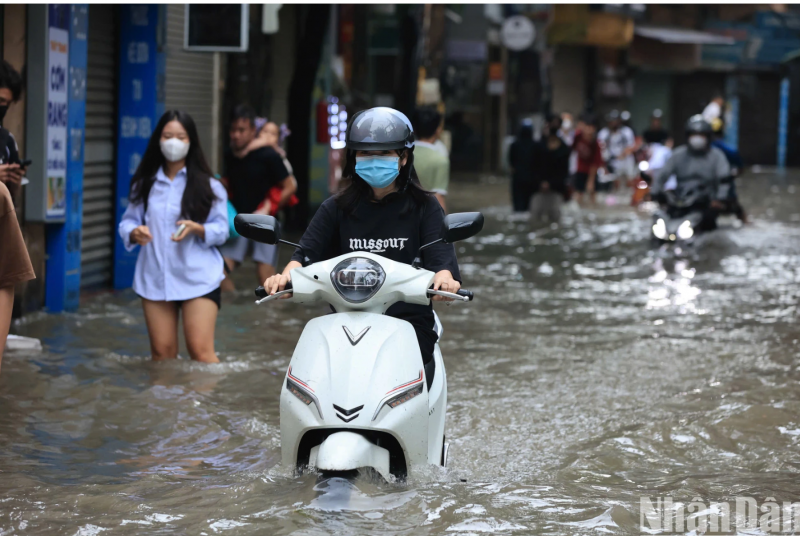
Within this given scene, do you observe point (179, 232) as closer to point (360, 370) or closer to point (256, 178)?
point (360, 370)

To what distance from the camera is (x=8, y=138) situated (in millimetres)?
7121

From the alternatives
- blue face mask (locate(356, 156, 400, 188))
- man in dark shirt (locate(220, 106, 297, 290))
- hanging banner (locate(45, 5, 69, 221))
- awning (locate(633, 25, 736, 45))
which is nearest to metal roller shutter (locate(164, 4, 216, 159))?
man in dark shirt (locate(220, 106, 297, 290))

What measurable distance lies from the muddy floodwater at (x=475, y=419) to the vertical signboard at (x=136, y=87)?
1370 mm

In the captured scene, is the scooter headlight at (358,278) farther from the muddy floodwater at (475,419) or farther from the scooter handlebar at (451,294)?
the muddy floodwater at (475,419)

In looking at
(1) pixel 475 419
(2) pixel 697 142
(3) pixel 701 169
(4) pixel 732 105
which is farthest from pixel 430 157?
(4) pixel 732 105

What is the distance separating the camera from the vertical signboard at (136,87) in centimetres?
1150

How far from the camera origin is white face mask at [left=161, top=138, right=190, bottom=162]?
693 cm

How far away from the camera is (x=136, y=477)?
543cm

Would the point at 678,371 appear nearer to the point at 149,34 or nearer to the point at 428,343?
the point at 428,343

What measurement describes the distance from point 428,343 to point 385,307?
0.35 m

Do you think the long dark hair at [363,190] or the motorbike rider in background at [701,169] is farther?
the motorbike rider in background at [701,169]

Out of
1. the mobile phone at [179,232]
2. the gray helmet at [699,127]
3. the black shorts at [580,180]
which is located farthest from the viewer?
the black shorts at [580,180]

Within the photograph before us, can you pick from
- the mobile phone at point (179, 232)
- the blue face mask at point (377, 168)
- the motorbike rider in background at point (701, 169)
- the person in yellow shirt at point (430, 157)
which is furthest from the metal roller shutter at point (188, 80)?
the blue face mask at point (377, 168)

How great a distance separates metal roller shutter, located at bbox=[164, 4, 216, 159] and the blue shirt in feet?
19.5
